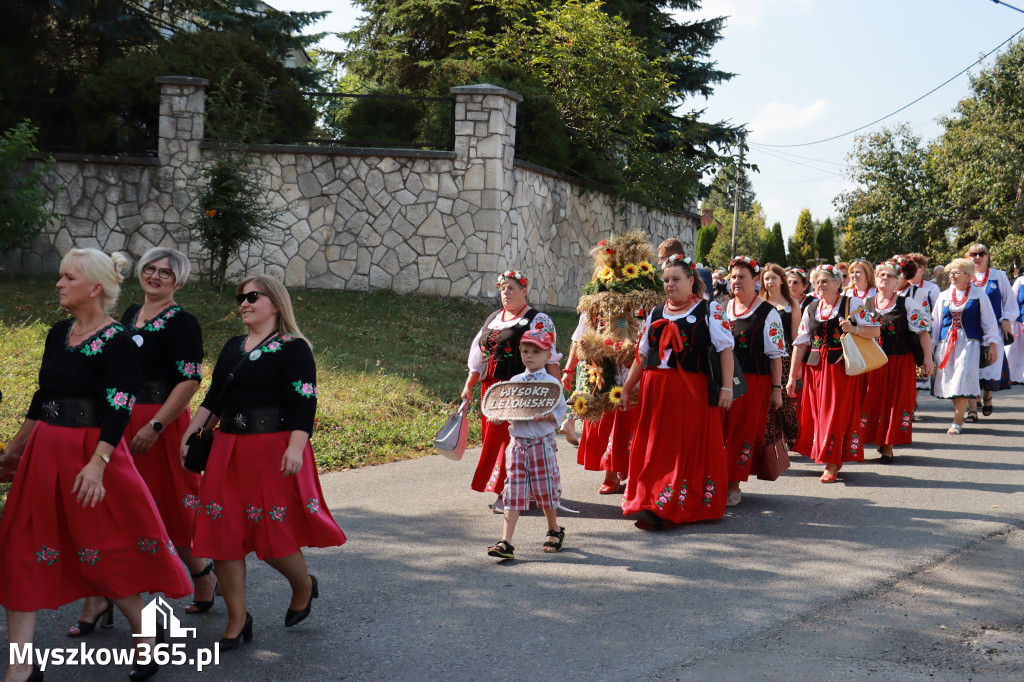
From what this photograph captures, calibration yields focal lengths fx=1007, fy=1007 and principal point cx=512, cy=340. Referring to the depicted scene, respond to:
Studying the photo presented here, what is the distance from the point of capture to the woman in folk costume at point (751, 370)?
319 inches

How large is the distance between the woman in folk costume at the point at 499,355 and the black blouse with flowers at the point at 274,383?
8.55 ft

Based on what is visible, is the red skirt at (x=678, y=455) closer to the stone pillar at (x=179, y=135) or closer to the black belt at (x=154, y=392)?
the black belt at (x=154, y=392)

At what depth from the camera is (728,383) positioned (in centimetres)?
715

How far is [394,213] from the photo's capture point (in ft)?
55.6

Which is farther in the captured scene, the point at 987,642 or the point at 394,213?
the point at 394,213

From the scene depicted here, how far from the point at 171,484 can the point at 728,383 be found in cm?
Result: 389

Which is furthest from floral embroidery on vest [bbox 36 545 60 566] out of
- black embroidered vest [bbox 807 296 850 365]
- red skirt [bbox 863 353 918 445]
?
red skirt [bbox 863 353 918 445]

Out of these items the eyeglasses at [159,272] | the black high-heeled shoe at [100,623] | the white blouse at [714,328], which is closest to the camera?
the black high-heeled shoe at [100,623]

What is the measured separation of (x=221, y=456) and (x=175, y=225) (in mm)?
13000

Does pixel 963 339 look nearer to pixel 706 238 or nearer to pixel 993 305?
pixel 993 305

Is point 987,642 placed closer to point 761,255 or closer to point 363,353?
point 363,353

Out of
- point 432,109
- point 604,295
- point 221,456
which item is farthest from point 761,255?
point 221,456

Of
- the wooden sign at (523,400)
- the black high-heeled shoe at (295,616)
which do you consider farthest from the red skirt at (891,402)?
the black high-heeled shoe at (295,616)

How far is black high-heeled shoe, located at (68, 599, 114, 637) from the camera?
4832 mm
